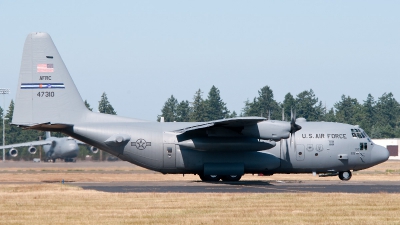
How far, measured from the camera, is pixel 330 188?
2964 centimetres

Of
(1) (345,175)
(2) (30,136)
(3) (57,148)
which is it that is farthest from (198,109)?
(1) (345,175)

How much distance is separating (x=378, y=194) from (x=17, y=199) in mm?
14709

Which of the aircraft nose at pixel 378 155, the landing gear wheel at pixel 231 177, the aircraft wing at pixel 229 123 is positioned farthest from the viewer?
the aircraft nose at pixel 378 155

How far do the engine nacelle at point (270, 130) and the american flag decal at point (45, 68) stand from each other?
1072 cm

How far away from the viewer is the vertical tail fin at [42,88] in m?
32.7

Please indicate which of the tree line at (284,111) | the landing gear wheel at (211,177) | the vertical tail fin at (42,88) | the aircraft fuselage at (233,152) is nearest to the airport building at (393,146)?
the tree line at (284,111)

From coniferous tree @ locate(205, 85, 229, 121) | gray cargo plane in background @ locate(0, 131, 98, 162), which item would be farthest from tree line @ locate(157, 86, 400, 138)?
gray cargo plane in background @ locate(0, 131, 98, 162)

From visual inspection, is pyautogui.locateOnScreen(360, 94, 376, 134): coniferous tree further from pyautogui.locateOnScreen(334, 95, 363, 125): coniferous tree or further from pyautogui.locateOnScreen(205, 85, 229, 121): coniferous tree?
pyautogui.locateOnScreen(205, 85, 229, 121): coniferous tree

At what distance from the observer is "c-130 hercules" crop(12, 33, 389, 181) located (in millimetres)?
32656

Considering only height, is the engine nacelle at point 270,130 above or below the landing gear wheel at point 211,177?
above

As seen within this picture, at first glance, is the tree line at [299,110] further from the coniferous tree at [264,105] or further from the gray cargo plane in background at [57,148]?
the gray cargo plane in background at [57,148]

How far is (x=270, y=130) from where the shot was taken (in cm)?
3203

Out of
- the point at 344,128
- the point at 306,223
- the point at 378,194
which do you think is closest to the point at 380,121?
the point at 344,128

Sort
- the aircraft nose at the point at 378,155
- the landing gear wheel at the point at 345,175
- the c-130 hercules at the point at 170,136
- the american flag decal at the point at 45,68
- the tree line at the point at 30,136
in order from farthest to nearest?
the tree line at the point at 30,136, the landing gear wheel at the point at 345,175, the aircraft nose at the point at 378,155, the american flag decal at the point at 45,68, the c-130 hercules at the point at 170,136
